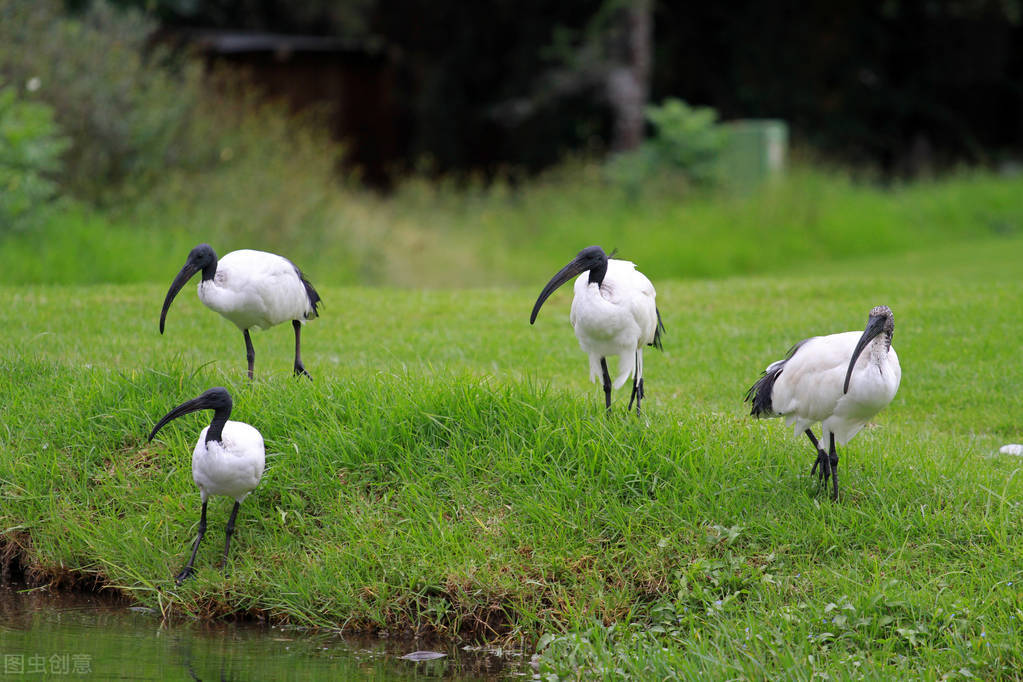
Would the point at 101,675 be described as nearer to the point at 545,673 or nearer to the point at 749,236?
the point at 545,673

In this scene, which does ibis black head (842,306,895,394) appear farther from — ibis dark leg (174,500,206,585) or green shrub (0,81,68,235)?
green shrub (0,81,68,235)

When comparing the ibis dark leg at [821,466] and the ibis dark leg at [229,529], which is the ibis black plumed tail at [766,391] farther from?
the ibis dark leg at [229,529]

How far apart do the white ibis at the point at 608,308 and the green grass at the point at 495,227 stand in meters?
6.18

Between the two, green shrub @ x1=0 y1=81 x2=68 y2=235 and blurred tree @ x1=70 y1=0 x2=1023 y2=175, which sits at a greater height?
blurred tree @ x1=70 y1=0 x2=1023 y2=175

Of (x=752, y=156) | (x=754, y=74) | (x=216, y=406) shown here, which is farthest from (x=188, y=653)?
(x=754, y=74)

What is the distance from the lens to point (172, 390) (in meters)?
6.18

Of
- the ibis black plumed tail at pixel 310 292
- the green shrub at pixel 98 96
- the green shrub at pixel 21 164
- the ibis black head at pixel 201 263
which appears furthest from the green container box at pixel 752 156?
the ibis black head at pixel 201 263

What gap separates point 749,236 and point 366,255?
5.12 metres

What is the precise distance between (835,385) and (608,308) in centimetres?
115

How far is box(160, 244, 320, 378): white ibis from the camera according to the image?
240 inches

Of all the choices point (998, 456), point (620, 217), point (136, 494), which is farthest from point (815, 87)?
point (136, 494)

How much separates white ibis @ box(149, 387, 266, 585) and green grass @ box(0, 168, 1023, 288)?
5.83m

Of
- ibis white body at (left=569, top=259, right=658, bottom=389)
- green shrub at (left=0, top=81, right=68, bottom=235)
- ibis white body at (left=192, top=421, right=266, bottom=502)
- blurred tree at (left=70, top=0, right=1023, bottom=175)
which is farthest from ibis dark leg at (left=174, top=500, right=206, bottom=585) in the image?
blurred tree at (left=70, top=0, right=1023, bottom=175)

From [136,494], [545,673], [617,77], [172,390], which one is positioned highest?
[617,77]
